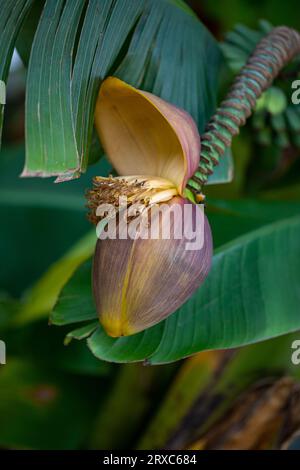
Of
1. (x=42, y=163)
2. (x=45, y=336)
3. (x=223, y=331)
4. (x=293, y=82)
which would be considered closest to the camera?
(x=42, y=163)

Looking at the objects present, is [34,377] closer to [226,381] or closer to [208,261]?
[226,381]

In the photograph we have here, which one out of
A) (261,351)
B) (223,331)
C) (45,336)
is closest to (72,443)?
(45,336)

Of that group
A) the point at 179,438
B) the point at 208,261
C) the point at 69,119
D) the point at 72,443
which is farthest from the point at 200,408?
the point at 69,119

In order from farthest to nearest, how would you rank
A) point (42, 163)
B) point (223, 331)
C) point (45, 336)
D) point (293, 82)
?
point (45, 336) → point (293, 82) → point (223, 331) → point (42, 163)

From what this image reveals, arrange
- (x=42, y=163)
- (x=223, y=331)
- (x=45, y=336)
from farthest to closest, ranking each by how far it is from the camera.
Result: (x=45, y=336) < (x=223, y=331) < (x=42, y=163)

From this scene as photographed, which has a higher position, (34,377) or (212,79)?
(212,79)

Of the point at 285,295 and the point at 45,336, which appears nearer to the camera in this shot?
Answer: the point at 285,295

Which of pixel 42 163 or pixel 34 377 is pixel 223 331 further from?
pixel 34 377

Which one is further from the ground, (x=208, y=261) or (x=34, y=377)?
(x=208, y=261)

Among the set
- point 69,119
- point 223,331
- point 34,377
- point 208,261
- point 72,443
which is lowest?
point 72,443
